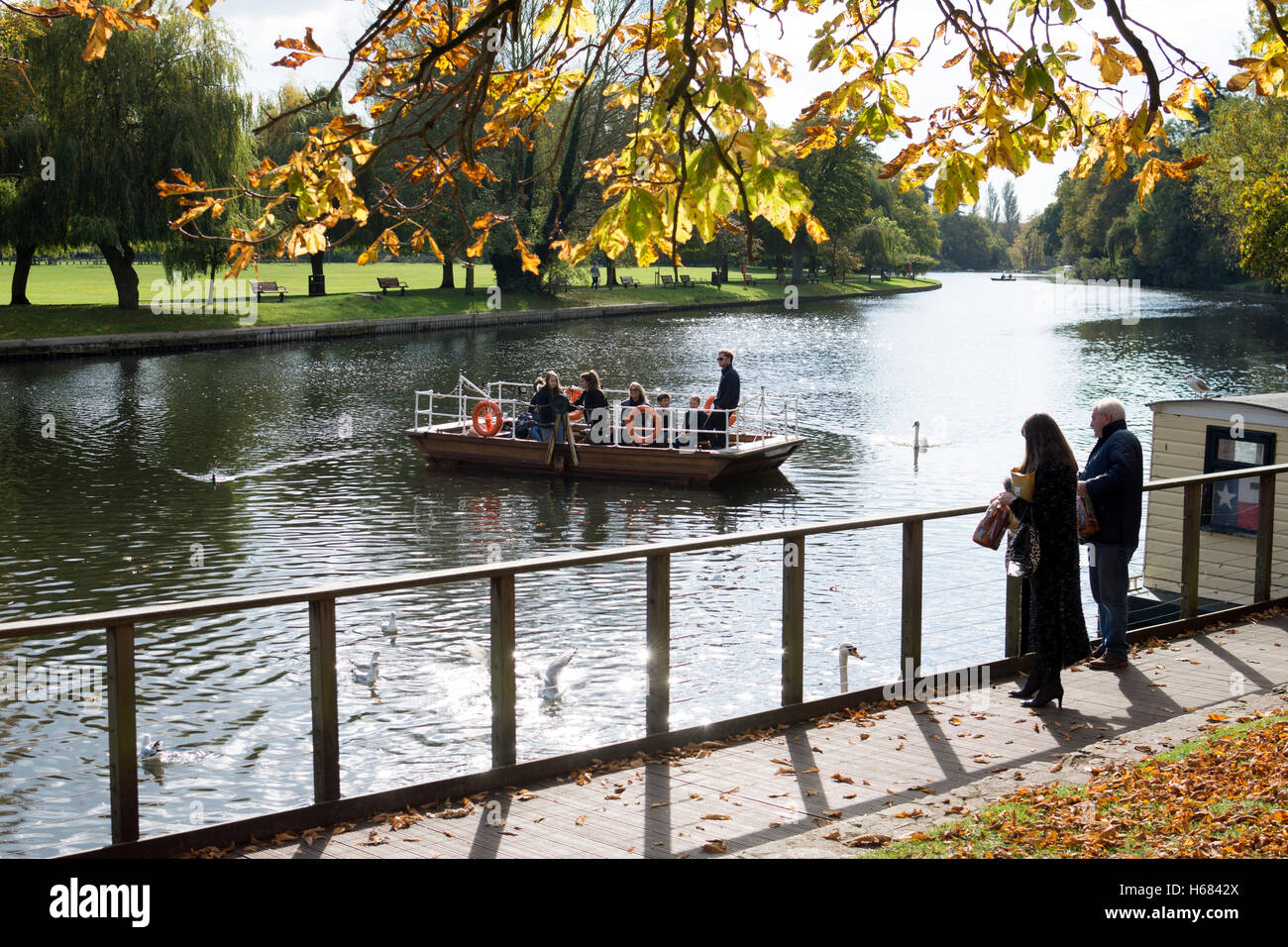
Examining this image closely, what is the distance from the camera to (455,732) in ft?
39.8

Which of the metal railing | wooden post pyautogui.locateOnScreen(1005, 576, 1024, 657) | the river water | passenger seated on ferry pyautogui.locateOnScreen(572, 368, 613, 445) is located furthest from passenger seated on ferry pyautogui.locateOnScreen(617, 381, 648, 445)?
the metal railing

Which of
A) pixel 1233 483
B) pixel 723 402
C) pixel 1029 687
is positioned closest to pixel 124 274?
pixel 723 402

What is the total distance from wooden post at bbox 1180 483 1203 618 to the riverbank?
44.7 meters

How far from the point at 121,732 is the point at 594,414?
70.0ft

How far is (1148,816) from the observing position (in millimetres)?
5879

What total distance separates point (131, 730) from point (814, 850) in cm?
293

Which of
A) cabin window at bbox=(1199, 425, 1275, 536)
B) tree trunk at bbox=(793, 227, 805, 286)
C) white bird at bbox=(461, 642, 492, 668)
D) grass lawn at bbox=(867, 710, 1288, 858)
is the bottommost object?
white bird at bbox=(461, 642, 492, 668)

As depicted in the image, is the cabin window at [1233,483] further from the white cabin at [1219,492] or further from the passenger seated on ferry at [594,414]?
the passenger seated on ferry at [594,414]

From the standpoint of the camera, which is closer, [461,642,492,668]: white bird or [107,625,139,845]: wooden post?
[107,625,139,845]: wooden post

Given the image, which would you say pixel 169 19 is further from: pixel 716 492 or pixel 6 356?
pixel 716 492

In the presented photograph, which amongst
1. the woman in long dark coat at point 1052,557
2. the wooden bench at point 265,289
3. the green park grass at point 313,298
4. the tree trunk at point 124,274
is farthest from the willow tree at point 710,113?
the wooden bench at point 265,289

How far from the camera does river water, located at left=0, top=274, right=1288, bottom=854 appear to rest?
11.8 meters

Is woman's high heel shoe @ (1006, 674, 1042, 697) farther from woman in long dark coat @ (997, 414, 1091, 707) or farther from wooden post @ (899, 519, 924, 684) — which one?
wooden post @ (899, 519, 924, 684)

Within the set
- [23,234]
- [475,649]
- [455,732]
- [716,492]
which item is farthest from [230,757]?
[23,234]
